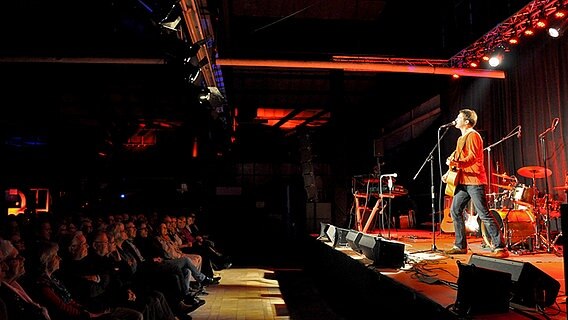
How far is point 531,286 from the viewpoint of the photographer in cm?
262

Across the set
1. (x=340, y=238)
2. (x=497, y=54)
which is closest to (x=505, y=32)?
(x=497, y=54)

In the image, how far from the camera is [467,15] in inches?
316

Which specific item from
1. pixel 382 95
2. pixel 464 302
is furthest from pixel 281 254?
pixel 464 302

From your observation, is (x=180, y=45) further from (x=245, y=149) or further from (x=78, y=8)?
(x=245, y=149)

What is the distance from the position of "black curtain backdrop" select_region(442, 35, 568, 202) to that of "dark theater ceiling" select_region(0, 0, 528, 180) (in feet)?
3.08

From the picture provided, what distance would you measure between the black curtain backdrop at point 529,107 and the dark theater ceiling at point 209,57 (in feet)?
3.08

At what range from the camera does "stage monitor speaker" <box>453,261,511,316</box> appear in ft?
8.23

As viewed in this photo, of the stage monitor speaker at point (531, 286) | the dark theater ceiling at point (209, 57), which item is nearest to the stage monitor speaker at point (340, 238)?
the dark theater ceiling at point (209, 57)

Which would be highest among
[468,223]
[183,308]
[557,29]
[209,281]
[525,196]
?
[557,29]

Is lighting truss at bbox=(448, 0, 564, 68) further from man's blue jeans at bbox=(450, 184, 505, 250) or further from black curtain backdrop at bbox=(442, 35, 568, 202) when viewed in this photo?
man's blue jeans at bbox=(450, 184, 505, 250)

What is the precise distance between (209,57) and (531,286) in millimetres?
6366

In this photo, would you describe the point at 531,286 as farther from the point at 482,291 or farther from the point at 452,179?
the point at 452,179

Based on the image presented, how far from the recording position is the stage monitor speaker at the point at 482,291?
2510 millimetres

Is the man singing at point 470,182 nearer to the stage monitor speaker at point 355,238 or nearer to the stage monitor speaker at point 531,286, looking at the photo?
the stage monitor speaker at point 355,238
